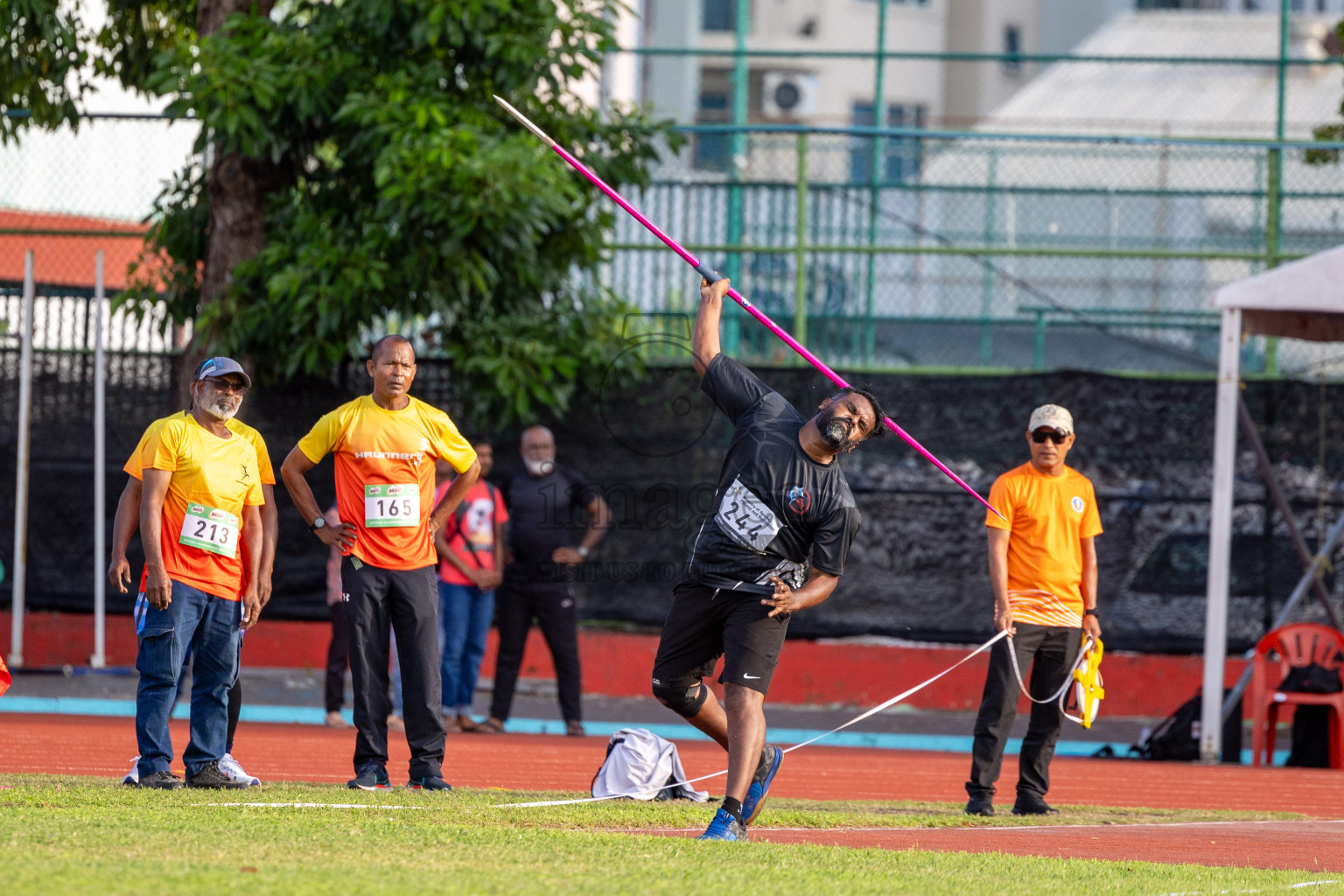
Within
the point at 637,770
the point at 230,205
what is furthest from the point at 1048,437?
the point at 230,205

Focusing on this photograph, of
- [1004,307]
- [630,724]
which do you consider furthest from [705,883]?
[1004,307]

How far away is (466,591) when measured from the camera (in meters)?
10.8

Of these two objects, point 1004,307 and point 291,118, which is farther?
point 1004,307

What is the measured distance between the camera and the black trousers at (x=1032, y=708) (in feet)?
25.5

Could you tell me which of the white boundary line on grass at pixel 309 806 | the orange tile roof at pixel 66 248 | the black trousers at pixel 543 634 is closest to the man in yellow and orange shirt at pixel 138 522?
the white boundary line on grass at pixel 309 806

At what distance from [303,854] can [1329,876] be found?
12.4 feet

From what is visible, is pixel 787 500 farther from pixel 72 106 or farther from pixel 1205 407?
pixel 72 106

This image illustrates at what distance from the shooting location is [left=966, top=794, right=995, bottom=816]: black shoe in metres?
7.72

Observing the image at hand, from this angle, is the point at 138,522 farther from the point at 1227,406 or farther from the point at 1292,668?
the point at 1292,668

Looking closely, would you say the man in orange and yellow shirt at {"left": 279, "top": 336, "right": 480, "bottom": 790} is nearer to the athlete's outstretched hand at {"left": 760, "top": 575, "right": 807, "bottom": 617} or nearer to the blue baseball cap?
the blue baseball cap

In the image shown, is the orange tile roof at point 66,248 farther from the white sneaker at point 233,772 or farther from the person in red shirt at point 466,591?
the white sneaker at point 233,772

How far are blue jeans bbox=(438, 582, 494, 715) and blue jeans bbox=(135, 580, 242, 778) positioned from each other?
11.6ft

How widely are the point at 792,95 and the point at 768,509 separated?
21262 millimetres

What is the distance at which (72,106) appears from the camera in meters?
13.1
